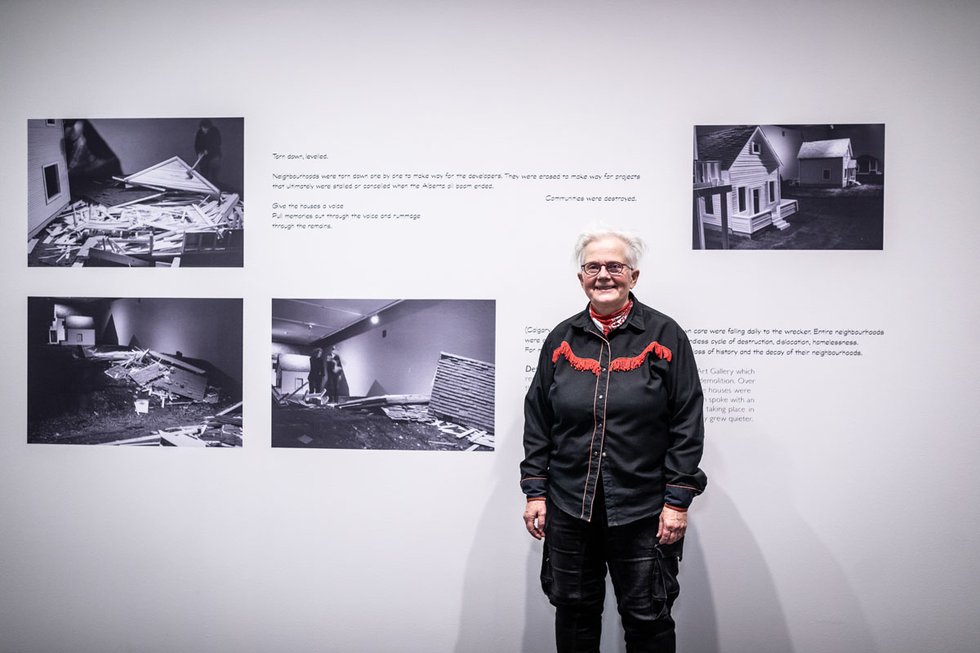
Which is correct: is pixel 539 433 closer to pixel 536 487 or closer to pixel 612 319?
pixel 536 487

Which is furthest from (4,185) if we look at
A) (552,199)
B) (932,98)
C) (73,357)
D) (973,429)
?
(973,429)

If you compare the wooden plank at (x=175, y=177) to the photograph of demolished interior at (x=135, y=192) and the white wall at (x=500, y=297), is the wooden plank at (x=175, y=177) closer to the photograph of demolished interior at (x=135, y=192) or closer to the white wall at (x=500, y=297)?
the photograph of demolished interior at (x=135, y=192)

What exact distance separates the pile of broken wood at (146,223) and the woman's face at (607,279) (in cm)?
145

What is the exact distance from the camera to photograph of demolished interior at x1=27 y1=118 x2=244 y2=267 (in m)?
2.32

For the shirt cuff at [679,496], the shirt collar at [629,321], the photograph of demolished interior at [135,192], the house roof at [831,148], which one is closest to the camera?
the shirt cuff at [679,496]

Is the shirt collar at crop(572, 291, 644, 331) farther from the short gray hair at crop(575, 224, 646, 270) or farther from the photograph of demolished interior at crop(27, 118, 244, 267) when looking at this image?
the photograph of demolished interior at crop(27, 118, 244, 267)

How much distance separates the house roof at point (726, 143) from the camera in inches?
86.8

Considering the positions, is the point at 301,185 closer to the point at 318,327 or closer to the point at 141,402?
the point at 318,327

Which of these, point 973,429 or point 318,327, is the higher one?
point 318,327

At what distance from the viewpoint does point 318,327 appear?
7.54ft

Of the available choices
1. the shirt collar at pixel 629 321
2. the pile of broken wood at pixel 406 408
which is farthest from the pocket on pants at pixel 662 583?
the pile of broken wood at pixel 406 408

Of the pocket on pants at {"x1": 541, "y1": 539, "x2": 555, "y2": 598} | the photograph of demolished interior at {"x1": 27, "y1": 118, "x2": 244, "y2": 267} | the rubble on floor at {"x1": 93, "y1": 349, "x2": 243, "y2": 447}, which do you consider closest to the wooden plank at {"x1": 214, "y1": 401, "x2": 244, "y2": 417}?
the rubble on floor at {"x1": 93, "y1": 349, "x2": 243, "y2": 447}

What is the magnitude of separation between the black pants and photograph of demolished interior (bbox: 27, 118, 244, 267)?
65.6 inches

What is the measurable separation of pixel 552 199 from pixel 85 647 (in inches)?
105
